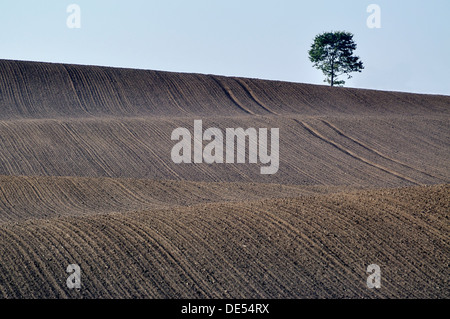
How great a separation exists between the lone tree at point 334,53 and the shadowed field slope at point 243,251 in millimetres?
63193

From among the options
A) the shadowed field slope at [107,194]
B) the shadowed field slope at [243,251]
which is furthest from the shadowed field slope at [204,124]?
the shadowed field slope at [243,251]

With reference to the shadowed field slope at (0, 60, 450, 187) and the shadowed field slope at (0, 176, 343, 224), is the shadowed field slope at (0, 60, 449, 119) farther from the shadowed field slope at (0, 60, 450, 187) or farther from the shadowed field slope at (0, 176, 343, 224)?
the shadowed field slope at (0, 176, 343, 224)

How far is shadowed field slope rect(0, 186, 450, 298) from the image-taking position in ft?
31.9

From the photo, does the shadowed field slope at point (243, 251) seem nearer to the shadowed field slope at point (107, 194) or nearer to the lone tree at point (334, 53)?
the shadowed field slope at point (107, 194)

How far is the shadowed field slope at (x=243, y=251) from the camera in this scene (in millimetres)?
9734

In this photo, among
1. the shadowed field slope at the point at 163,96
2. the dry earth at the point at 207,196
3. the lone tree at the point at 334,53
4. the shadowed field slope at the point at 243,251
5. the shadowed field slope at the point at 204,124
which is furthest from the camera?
the lone tree at the point at 334,53

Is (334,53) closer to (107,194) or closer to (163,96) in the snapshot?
(163,96)

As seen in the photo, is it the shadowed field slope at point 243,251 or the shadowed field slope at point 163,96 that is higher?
the shadowed field slope at point 163,96

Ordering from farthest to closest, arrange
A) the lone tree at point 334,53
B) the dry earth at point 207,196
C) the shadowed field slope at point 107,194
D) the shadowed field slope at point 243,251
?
the lone tree at point 334,53, the shadowed field slope at point 107,194, the dry earth at point 207,196, the shadowed field slope at point 243,251

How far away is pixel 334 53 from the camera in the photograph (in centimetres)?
7550

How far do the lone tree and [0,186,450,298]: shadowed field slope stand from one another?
2488 inches

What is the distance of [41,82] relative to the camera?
40.7 metres
